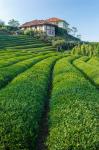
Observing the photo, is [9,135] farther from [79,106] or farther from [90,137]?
[79,106]

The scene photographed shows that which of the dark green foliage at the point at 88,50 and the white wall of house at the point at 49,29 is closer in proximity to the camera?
the dark green foliage at the point at 88,50

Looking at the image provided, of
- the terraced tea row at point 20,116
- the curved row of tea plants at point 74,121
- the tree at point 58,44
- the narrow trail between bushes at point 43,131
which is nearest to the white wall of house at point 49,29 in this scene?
the tree at point 58,44

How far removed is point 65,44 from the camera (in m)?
147

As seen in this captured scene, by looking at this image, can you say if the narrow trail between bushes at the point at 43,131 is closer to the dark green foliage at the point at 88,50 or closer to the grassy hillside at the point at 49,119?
the grassy hillside at the point at 49,119

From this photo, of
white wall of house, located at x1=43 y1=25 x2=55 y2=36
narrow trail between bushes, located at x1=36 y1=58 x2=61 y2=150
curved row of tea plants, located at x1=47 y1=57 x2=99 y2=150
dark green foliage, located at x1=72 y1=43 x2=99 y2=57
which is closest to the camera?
curved row of tea plants, located at x1=47 y1=57 x2=99 y2=150

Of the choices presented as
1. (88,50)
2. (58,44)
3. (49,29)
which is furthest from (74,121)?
(49,29)

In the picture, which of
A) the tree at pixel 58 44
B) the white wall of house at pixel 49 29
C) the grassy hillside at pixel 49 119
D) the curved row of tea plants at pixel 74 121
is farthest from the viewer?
the white wall of house at pixel 49 29

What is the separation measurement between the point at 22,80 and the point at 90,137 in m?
19.7

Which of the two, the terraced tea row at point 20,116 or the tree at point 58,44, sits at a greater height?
the terraced tea row at point 20,116

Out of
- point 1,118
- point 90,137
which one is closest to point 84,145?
point 90,137

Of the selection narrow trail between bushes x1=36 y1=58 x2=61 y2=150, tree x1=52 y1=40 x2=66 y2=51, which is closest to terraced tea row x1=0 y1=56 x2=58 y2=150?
narrow trail between bushes x1=36 y1=58 x2=61 y2=150

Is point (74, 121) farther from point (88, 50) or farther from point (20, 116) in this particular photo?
point (88, 50)

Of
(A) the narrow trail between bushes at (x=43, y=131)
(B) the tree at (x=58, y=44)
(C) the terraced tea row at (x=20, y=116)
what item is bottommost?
(B) the tree at (x=58, y=44)

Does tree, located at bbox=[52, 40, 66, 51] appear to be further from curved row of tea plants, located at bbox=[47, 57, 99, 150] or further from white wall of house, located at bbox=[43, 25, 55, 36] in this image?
curved row of tea plants, located at bbox=[47, 57, 99, 150]
